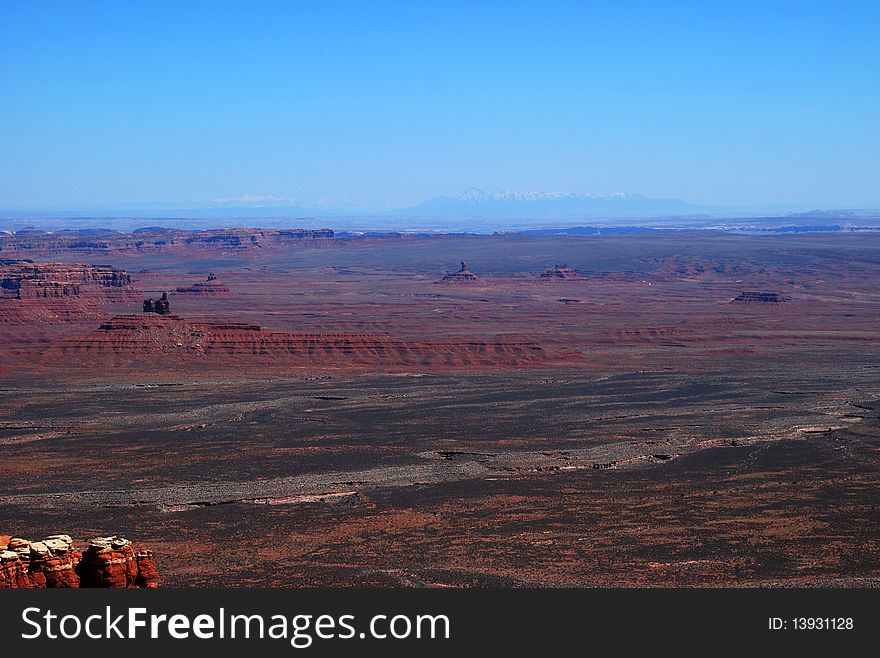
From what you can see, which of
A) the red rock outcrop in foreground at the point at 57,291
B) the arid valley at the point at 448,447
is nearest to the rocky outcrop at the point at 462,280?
the red rock outcrop in foreground at the point at 57,291

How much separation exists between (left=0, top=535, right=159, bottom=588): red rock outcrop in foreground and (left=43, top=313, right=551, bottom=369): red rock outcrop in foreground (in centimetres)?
6202

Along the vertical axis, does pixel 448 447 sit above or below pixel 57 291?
below

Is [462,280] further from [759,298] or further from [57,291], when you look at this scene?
[57,291]

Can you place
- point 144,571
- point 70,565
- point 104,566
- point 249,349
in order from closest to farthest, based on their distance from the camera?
point 70,565, point 104,566, point 144,571, point 249,349

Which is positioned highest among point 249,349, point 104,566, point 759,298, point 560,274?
point 104,566

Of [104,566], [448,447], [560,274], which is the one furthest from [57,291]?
[104,566]

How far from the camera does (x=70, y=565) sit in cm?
2069

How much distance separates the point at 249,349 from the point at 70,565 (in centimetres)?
6548

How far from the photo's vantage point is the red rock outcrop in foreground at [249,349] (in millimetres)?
83875

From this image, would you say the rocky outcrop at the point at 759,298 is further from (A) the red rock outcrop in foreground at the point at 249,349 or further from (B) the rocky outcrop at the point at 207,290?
(B) the rocky outcrop at the point at 207,290

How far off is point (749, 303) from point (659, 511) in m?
103

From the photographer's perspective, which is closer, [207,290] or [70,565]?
[70,565]

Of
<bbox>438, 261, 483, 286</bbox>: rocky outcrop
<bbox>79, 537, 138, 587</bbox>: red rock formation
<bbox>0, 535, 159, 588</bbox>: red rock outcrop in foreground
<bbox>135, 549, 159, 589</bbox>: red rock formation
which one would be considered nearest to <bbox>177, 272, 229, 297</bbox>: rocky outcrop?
<bbox>438, 261, 483, 286</bbox>: rocky outcrop

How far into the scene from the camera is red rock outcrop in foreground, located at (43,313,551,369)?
8388 cm
